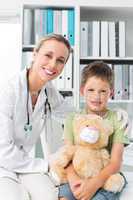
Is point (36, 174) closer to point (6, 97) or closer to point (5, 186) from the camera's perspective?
point (5, 186)

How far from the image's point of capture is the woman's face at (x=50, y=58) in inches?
58.0

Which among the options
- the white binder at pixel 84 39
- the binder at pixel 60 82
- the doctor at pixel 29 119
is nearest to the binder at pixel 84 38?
the white binder at pixel 84 39

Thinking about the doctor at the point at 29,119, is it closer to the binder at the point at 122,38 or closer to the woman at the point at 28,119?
the woman at the point at 28,119

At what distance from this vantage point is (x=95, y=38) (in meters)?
2.44

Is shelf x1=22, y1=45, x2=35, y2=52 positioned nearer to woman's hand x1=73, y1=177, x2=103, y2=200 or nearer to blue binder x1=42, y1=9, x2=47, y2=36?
blue binder x1=42, y1=9, x2=47, y2=36

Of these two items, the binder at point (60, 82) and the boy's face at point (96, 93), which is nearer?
the boy's face at point (96, 93)

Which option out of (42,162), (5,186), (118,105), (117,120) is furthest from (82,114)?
(118,105)

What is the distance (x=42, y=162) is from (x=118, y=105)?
46.8 inches

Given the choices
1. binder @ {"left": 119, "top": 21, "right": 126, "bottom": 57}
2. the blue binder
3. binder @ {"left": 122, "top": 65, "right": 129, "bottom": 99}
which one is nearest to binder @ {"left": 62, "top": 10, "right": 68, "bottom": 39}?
the blue binder

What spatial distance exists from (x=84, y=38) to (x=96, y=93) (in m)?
1.09

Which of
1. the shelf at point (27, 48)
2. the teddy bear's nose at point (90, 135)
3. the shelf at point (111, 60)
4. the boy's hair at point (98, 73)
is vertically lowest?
the teddy bear's nose at point (90, 135)

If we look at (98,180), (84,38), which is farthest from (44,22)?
(98,180)

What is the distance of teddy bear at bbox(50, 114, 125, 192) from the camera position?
126 cm

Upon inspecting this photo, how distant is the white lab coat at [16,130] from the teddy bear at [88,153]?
138mm
